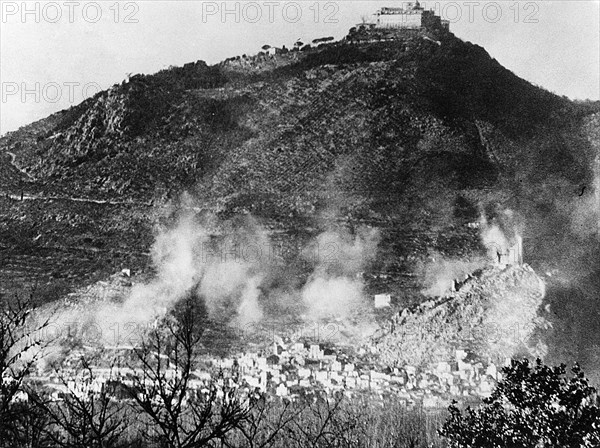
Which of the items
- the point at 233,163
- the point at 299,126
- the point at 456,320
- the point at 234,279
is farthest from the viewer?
the point at 299,126

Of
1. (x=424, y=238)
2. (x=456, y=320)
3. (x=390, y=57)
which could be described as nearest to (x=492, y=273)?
(x=456, y=320)

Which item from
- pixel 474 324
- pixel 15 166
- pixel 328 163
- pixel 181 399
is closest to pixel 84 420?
pixel 181 399

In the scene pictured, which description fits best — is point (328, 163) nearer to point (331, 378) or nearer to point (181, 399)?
point (331, 378)

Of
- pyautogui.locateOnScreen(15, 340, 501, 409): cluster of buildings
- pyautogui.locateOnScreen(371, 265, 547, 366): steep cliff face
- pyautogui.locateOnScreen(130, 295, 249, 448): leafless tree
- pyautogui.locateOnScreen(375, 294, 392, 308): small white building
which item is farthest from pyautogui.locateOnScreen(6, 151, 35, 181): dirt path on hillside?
pyautogui.locateOnScreen(371, 265, 547, 366): steep cliff face

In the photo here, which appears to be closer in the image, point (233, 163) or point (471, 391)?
point (471, 391)

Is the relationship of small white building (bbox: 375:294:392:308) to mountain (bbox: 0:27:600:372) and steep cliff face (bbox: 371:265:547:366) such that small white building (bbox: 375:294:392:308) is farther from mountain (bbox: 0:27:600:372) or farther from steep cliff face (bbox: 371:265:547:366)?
steep cliff face (bbox: 371:265:547:366)

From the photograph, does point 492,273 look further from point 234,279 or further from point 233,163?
point 233,163
